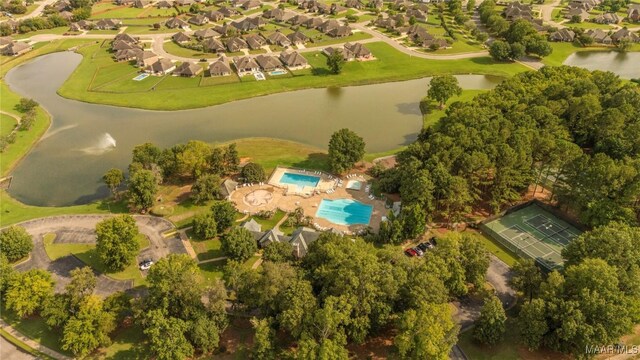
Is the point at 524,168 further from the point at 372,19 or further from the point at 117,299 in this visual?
the point at 372,19

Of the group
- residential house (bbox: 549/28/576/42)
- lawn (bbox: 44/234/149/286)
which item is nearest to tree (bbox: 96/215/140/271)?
lawn (bbox: 44/234/149/286)

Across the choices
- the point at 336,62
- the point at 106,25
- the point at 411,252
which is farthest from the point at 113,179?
the point at 106,25

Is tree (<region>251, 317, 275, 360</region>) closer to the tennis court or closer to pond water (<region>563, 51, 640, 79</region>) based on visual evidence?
the tennis court

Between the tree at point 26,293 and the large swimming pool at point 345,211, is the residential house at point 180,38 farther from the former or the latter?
the tree at point 26,293

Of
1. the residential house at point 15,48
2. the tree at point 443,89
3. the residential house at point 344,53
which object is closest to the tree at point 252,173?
the tree at point 443,89

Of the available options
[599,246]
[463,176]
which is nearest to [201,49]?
[463,176]
